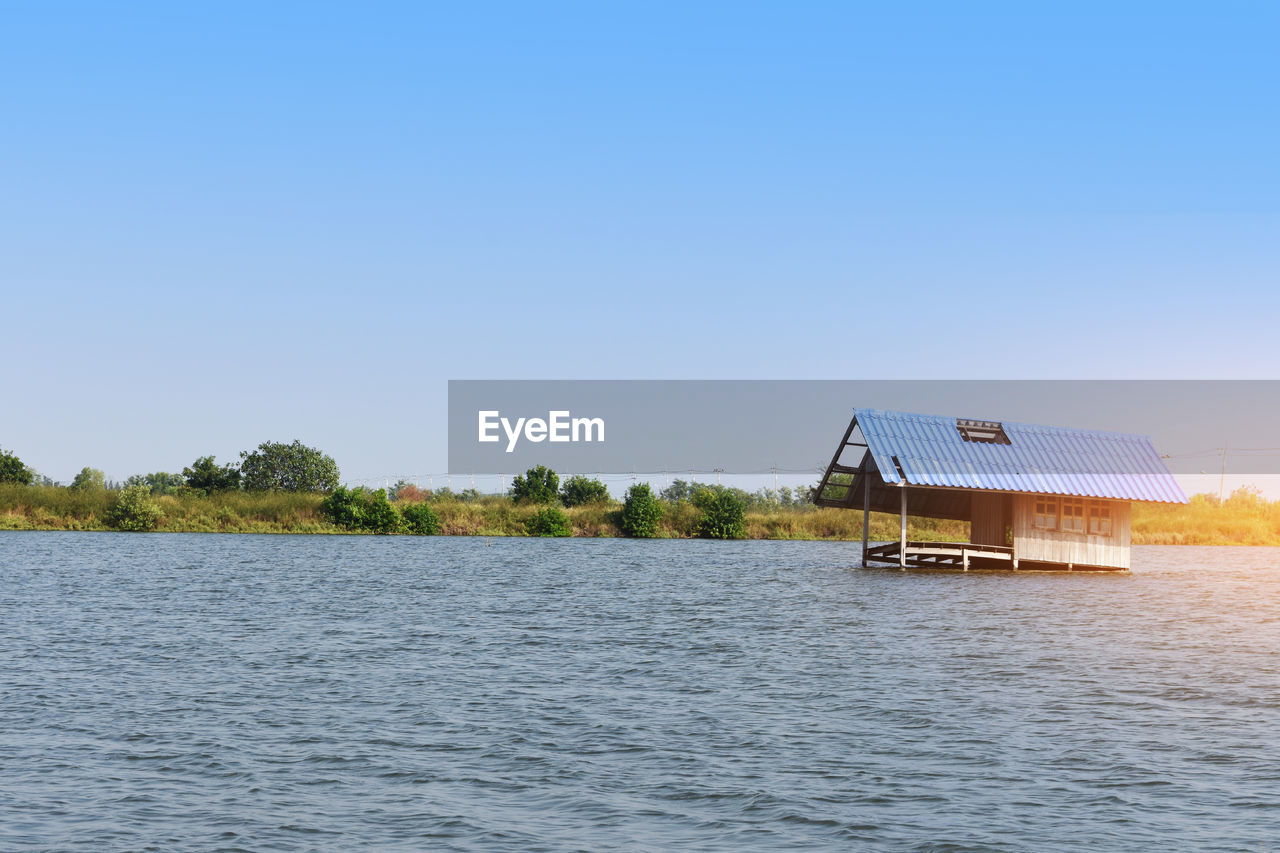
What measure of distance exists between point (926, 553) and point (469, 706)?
35.0m

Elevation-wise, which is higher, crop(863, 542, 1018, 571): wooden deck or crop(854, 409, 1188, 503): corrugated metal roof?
crop(854, 409, 1188, 503): corrugated metal roof

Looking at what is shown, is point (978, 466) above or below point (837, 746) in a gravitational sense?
above

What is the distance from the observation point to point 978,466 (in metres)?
46.7

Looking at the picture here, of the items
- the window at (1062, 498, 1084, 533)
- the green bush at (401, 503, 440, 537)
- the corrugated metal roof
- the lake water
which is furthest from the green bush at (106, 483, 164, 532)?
the window at (1062, 498, 1084, 533)

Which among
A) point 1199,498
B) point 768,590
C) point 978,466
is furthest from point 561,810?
point 1199,498

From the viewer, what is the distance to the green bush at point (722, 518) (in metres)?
84.7

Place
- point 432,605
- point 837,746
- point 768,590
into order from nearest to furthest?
point 837,746 < point 432,605 < point 768,590

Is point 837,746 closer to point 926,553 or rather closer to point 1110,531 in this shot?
point 926,553

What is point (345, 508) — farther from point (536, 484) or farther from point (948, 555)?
point (948, 555)

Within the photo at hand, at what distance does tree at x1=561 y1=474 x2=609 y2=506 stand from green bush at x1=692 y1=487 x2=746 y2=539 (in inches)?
415

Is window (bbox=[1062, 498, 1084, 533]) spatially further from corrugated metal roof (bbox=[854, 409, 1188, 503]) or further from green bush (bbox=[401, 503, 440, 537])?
green bush (bbox=[401, 503, 440, 537])

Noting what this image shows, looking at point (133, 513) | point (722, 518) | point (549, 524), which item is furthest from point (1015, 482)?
point (133, 513)

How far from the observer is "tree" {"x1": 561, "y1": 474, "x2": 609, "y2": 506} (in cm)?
9250

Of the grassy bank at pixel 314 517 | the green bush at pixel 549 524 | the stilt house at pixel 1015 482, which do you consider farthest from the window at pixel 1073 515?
the green bush at pixel 549 524
